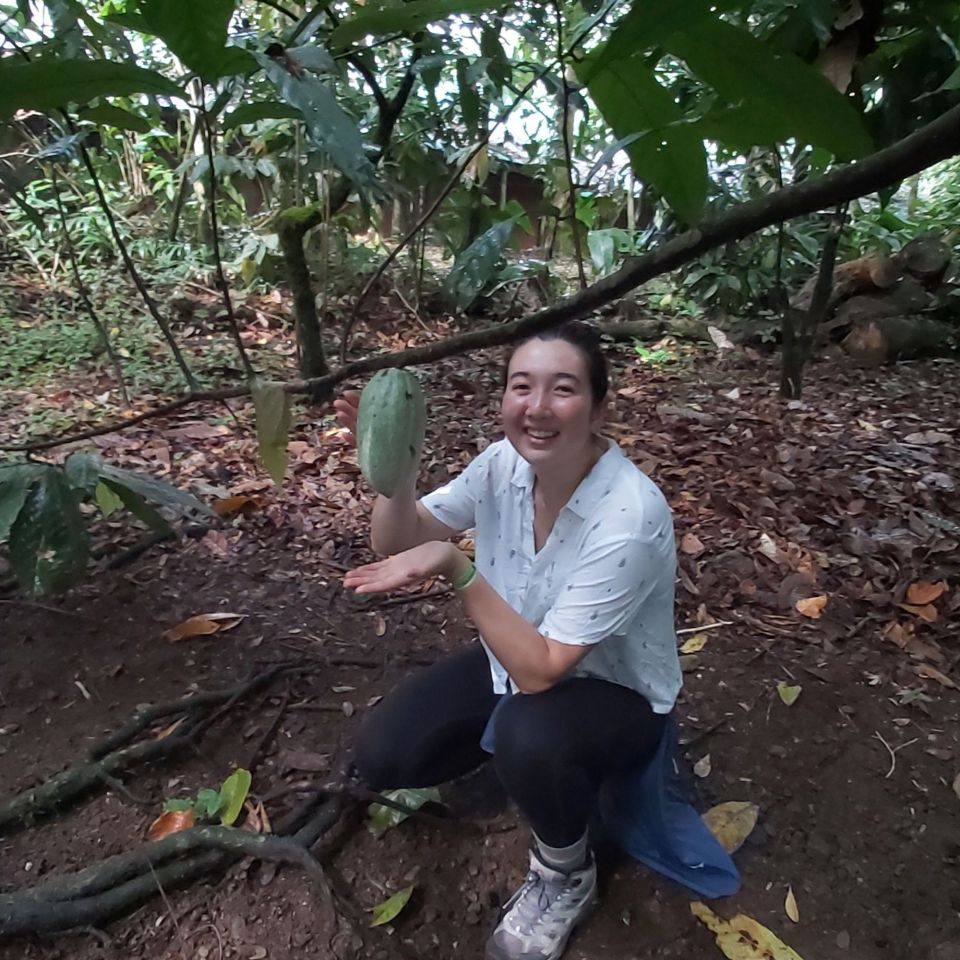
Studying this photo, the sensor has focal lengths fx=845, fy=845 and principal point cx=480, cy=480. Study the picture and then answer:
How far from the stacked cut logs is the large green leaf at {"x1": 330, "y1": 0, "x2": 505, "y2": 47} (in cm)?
396

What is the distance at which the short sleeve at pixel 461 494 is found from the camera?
147 cm

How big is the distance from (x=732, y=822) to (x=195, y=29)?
1516 mm

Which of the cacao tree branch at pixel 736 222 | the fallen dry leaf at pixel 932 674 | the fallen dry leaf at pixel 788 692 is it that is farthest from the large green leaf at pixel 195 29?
the fallen dry leaf at pixel 932 674

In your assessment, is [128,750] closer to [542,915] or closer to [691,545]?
[542,915]

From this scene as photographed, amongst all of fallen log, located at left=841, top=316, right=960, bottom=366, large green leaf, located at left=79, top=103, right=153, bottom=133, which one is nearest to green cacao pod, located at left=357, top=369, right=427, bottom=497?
large green leaf, located at left=79, top=103, right=153, bottom=133

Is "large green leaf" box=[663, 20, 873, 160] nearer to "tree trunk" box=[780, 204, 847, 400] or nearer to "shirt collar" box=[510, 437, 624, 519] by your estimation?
"shirt collar" box=[510, 437, 624, 519]

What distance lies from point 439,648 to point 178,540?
0.83 m

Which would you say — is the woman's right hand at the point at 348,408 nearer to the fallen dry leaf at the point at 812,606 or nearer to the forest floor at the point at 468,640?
the forest floor at the point at 468,640

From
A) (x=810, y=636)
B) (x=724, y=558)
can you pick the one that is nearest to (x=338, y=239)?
(x=724, y=558)

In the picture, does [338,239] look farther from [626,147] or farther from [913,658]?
[626,147]

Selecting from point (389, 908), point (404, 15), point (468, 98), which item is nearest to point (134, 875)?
point (389, 908)

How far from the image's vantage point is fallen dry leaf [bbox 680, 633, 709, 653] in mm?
2043

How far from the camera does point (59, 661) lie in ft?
6.18

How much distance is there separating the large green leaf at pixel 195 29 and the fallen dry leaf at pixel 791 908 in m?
1.49
